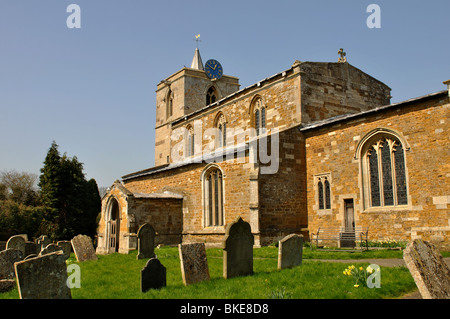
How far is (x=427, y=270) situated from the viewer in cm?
601

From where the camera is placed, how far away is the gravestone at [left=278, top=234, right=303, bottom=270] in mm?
10344

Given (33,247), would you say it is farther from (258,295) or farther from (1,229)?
(1,229)

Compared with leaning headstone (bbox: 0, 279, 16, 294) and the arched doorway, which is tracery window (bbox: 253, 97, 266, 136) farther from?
leaning headstone (bbox: 0, 279, 16, 294)

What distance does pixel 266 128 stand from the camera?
2384 centimetres

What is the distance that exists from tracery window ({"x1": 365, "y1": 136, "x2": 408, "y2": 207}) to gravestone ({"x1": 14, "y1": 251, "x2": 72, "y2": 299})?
1346 centimetres

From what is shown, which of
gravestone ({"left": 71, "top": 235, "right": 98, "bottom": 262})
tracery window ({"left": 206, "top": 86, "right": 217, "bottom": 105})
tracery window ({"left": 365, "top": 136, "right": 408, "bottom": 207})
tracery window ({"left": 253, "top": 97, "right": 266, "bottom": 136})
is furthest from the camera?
tracery window ({"left": 206, "top": 86, "right": 217, "bottom": 105})

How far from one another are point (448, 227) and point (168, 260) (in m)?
10.1

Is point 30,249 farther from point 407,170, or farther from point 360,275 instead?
point 407,170

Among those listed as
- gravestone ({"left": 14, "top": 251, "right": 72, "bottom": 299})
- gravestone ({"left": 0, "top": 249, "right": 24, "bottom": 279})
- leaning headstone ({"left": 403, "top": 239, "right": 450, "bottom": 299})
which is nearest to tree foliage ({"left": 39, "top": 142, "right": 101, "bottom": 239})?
gravestone ({"left": 0, "top": 249, "right": 24, "bottom": 279})

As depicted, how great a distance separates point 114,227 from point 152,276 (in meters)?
14.8

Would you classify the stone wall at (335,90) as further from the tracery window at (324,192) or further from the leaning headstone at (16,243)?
the leaning headstone at (16,243)

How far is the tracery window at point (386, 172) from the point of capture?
16266 millimetres

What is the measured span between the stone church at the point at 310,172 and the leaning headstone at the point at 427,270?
30.2ft

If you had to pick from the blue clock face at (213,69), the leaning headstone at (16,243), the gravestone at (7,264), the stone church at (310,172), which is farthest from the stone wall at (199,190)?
the blue clock face at (213,69)
